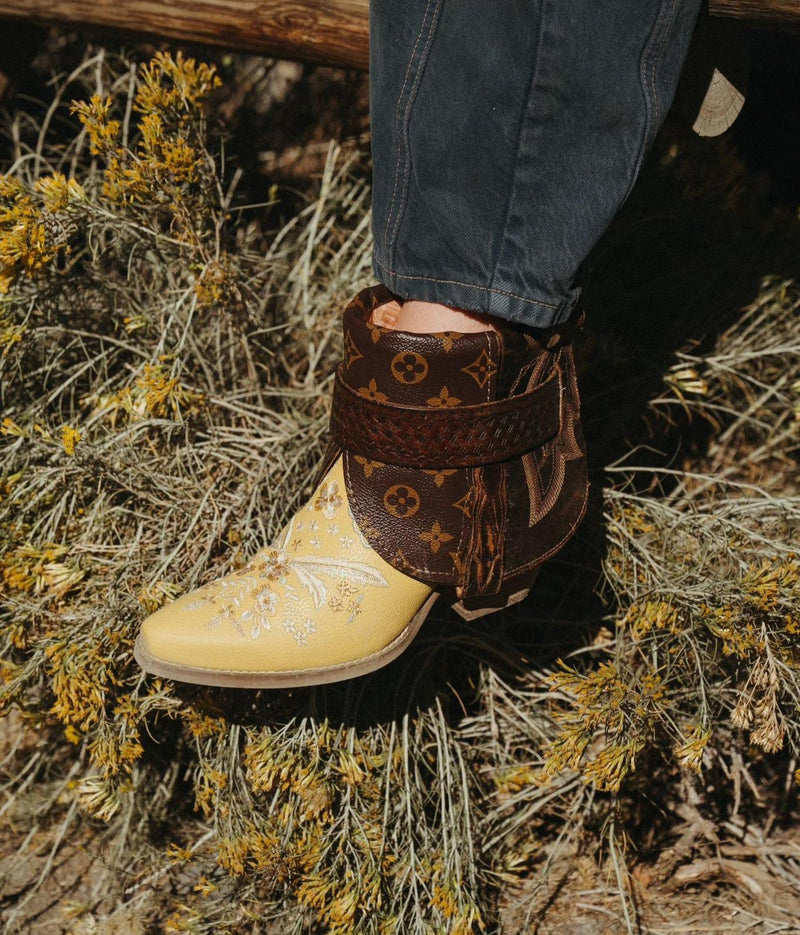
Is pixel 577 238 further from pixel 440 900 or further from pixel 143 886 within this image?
pixel 143 886

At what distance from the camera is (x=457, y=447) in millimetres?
1061

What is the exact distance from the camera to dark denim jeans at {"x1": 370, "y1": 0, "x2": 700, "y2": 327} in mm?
931

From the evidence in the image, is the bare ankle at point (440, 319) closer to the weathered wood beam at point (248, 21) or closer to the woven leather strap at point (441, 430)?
the woven leather strap at point (441, 430)

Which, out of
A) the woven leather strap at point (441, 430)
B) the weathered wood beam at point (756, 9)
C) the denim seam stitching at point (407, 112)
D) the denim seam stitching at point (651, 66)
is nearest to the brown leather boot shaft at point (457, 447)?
the woven leather strap at point (441, 430)

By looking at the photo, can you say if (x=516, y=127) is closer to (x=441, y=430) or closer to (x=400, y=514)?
(x=441, y=430)

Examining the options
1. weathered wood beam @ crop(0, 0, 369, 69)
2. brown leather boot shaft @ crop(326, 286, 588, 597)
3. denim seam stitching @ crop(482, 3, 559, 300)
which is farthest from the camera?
weathered wood beam @ crop(0, 0, 369, 69)

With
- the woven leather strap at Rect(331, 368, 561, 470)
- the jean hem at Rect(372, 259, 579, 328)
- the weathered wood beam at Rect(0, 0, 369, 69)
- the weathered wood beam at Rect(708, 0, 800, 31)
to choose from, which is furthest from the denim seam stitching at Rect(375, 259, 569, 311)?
the weathered wood beam at Rect(0, 0, 369, 69)

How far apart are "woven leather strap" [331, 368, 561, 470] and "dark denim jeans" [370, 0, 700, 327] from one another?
13cm

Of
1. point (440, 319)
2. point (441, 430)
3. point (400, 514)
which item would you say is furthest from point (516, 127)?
point (400, 514)

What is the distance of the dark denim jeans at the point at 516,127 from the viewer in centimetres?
93

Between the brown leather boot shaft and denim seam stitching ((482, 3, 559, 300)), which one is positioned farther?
the brown leather boot shaft

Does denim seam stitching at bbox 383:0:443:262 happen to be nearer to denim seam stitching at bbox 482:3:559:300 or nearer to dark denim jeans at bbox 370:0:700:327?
dark denim jeans at bbox 370:0:700:327

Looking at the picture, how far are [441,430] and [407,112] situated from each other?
1.28ft

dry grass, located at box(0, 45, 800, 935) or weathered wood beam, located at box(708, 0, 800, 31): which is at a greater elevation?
weathered wood beam, located at box(708, 0, 800, 31)
